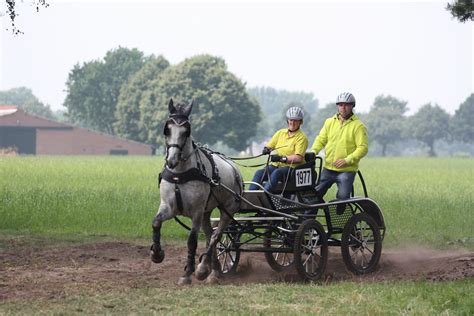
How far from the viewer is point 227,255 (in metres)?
12.5

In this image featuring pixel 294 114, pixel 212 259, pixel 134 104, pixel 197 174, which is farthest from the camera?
pixel 134 104

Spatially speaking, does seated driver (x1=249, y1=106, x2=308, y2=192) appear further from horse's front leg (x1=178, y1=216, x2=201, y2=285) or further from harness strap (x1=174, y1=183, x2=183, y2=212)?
harness strap (x1=174, y1=183, x2=183, y2=212)

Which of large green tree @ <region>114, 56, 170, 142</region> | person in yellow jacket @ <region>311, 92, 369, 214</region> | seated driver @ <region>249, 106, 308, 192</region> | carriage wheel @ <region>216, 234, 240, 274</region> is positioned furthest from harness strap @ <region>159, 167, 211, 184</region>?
large green tree @ <region>114, 56, 170, 142</region>

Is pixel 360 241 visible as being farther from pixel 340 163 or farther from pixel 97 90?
pixel 97 90

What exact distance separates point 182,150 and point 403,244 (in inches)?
308

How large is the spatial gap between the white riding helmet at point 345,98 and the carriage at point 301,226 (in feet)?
2.90

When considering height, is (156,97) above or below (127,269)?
above

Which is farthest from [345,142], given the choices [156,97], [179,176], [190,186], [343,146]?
[156,97]

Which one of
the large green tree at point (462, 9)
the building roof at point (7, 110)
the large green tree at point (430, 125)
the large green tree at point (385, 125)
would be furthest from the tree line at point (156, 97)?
the large green tree at point (462, 9)

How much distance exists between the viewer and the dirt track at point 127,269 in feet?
35.5

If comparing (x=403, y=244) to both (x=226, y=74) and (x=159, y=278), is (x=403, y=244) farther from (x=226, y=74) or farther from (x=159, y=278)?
(x=226, y=74)

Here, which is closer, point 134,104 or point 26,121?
point 26,121

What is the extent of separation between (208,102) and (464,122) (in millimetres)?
73973

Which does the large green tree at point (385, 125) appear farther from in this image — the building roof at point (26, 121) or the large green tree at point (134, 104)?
the building roof at point (26, 121)
